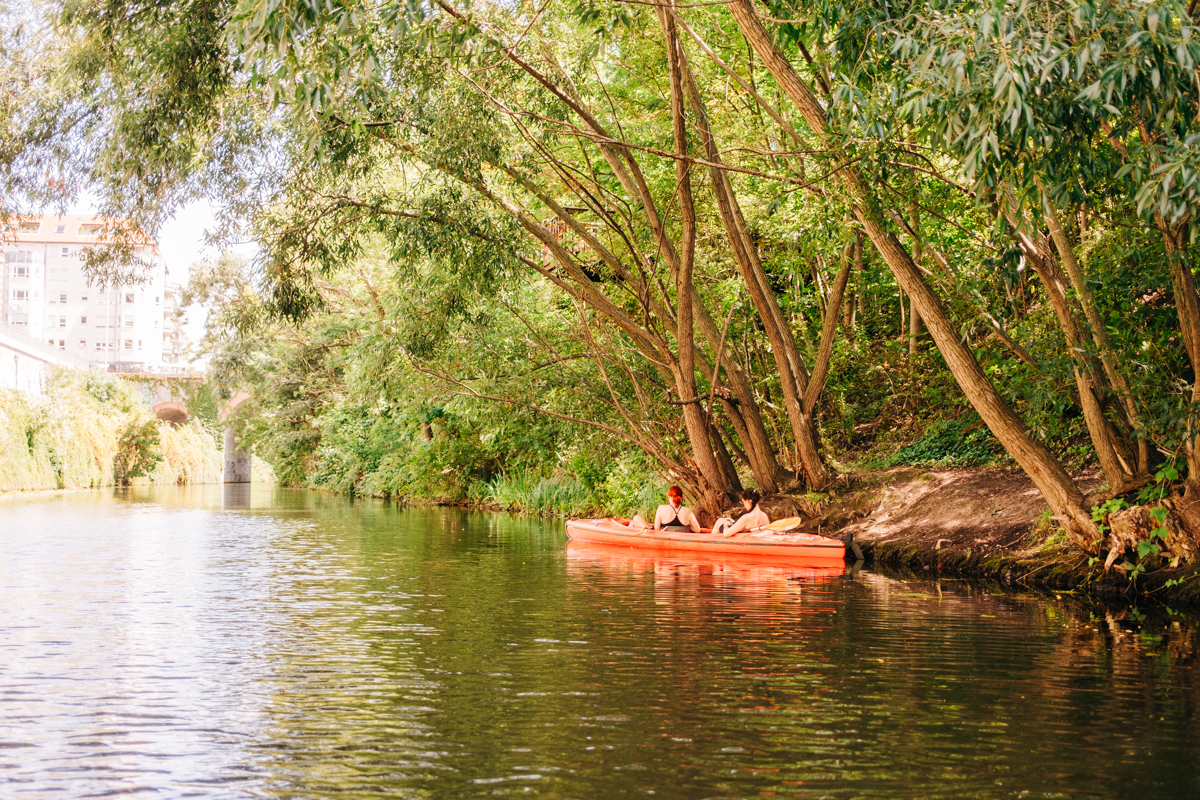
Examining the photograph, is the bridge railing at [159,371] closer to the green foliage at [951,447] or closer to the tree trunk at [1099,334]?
the green foliage at [951,447]

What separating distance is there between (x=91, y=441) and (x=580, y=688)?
106 feet

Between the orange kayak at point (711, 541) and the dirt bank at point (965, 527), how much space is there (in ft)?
3.22

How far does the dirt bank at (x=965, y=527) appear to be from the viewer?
10484 mm

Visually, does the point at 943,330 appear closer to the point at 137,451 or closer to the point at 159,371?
the point at 137,451

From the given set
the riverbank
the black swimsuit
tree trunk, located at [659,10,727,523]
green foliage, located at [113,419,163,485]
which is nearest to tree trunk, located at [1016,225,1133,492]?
the riverbank

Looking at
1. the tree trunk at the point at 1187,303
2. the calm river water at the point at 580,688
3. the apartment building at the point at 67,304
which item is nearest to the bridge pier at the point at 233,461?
the apartment building at the point at 67,304

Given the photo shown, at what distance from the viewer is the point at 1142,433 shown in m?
9.67

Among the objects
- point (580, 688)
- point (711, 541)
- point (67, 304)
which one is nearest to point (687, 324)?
point (711, 541)

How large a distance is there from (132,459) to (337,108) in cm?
3376

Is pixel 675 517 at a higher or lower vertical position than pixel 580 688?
higher

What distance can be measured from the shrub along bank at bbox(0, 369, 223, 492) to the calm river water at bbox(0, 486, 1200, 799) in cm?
1917

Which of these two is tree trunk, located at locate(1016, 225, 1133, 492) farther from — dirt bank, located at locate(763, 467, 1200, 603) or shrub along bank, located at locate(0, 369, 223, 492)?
shrub along bank, located at locate(0, 369, 223, 492)

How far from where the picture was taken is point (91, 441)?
34156 millimetres

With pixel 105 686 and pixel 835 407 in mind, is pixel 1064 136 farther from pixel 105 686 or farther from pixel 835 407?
pixel 835 407
